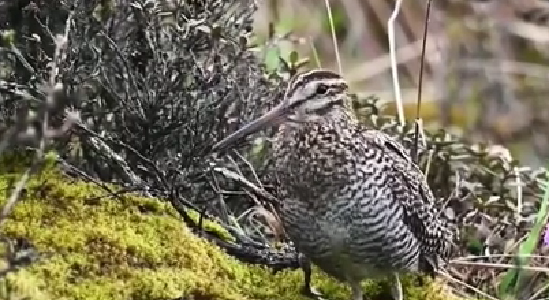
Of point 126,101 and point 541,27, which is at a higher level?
point 541,27

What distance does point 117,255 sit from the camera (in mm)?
2826

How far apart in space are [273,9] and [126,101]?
120 inches

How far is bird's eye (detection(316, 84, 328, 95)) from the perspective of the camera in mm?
3027

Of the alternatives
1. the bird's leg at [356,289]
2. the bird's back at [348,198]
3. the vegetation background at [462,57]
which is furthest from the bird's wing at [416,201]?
the vegetation background at [462,57]

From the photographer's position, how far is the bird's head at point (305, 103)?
2.99 m

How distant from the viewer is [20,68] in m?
3.25

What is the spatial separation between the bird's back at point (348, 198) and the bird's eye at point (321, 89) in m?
0.09

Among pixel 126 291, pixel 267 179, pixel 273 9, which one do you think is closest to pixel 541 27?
pixel 273 9

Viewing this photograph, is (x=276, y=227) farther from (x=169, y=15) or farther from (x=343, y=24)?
(x=343, y=24)

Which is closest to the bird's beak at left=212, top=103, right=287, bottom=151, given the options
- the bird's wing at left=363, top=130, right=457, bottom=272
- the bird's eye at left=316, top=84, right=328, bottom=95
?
the bird's eye at left=316, top=84, right=328, bottom=95

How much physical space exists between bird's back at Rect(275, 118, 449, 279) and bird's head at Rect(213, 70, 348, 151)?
0.04 metres

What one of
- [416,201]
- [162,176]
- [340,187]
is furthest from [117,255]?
[416,201]

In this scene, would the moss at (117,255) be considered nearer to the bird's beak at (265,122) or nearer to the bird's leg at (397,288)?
the bird's leg at (397,288)

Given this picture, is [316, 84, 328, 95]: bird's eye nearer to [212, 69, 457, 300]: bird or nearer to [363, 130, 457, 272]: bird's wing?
[212, 69, 457, 300]: bird
